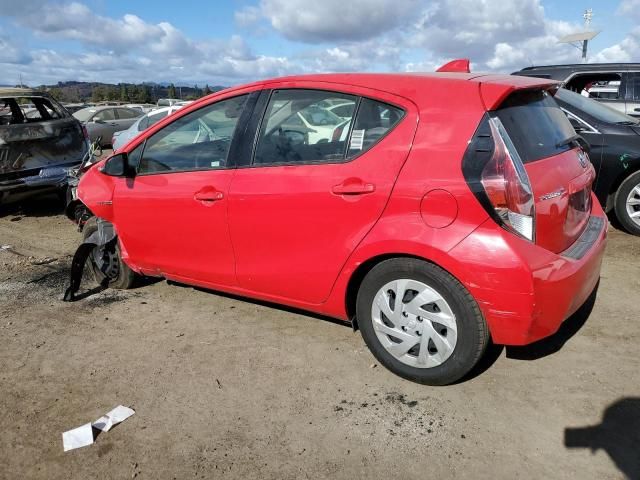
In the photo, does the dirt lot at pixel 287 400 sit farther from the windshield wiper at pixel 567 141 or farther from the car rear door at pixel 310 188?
the windshield wiper at pixel 567 141

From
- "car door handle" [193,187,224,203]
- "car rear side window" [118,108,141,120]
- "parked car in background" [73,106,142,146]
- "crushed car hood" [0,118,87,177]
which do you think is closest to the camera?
"car door handle" [193,187,224,203]

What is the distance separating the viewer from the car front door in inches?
137

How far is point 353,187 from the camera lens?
9.50 feet

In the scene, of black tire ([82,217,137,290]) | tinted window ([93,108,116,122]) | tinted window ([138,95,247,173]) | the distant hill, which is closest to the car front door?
tinted window ([138,95,247,173])

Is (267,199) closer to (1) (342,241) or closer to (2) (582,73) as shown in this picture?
(1) (342,241)

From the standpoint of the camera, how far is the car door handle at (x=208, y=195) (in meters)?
3.41

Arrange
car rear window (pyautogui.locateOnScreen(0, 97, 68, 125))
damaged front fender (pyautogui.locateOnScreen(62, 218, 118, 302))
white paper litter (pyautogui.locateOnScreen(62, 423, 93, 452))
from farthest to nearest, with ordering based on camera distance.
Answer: car rear window (pyautogui.locateOnScreen(0, 97, 68, 125)) < damaged front fender (pyautogui.locateOnScreen(62, 218, 118, 302)) < white paper litter (pyautogui.locateOnScreen(62, 423, 93, 452))

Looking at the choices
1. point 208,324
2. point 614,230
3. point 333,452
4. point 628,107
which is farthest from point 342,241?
point 628,107

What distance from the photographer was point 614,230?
5961 mm

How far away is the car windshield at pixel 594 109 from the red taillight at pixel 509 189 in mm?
3856

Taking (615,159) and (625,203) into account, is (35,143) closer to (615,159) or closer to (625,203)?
(615,159)

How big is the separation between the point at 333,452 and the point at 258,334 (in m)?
1.33

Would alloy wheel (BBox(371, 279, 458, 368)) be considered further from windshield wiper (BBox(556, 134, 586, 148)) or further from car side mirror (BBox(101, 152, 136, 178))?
car side mirror (BBox(101, 152, 136, 178))

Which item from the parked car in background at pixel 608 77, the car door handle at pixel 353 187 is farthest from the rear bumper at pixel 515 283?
the parked car in background at pixel 608 77
